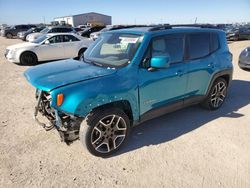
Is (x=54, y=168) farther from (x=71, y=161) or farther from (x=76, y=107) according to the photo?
(x=76, y=107)

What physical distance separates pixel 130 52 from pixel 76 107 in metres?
1.28

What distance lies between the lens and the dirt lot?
2912 mm

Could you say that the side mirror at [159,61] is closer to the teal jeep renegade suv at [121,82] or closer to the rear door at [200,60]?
the teal jeep renegade suv at [121,82]

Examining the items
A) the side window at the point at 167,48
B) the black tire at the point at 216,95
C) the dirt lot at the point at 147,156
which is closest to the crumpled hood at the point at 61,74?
the side window at the point at 167,48

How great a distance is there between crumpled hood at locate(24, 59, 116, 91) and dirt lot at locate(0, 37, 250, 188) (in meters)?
1.12

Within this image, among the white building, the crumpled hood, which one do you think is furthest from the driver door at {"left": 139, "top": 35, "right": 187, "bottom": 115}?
the white building

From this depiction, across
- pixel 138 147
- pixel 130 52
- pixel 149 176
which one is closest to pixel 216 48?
pixel 130 52

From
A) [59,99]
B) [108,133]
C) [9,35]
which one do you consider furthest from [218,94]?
[9,35]

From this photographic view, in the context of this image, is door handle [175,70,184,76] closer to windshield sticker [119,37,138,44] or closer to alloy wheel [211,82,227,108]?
windshield sticker [119,37,138,44]

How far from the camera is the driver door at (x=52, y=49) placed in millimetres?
10836

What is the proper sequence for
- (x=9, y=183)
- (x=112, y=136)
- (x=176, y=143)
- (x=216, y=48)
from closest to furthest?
1. (x=9, y=183)
2. (x=112, y=136)
3. (x=176, y=143)
4. (x=216, y=48)

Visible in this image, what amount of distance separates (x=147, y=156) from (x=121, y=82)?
3.95 ft

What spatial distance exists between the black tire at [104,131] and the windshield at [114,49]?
81cm

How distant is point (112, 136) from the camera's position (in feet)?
11.2
